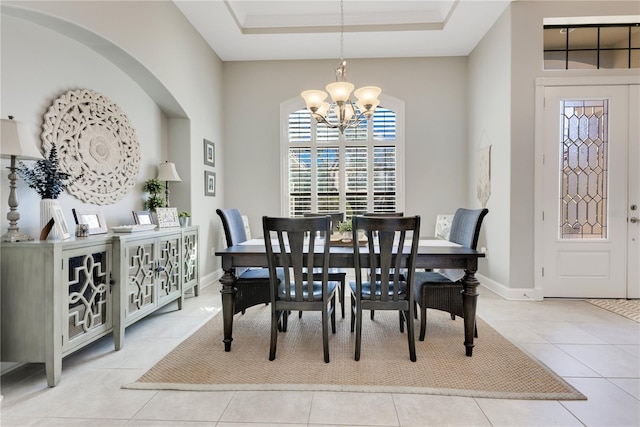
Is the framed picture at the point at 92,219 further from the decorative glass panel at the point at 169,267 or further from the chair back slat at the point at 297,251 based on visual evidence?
the chair back slat at the point at 297,251

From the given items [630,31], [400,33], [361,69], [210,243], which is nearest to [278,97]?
[361,69]

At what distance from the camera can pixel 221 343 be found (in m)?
2.61

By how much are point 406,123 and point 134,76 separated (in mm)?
3673

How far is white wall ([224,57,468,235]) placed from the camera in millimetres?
5055

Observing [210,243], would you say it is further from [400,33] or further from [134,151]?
[400,33]

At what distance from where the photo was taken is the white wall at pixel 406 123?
5055 millimetres

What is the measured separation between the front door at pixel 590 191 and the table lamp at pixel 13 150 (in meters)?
4.57

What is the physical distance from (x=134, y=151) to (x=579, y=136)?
15.9ft

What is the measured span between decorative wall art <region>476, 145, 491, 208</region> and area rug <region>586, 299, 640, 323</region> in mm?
1594

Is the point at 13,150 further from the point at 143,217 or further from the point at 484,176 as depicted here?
the point at 484,176

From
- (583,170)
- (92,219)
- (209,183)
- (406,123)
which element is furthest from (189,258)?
(583,170)

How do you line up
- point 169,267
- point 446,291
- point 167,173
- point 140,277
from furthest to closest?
1. point 167,173
2. point 169,267
3. point 140,277
4. point 446,291

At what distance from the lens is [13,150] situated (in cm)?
189

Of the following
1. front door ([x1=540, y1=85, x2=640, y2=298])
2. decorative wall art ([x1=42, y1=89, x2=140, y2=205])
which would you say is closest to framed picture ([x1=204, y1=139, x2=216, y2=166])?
decorative wall art ([x1=42, y1=89, x2=140, y2=205])
